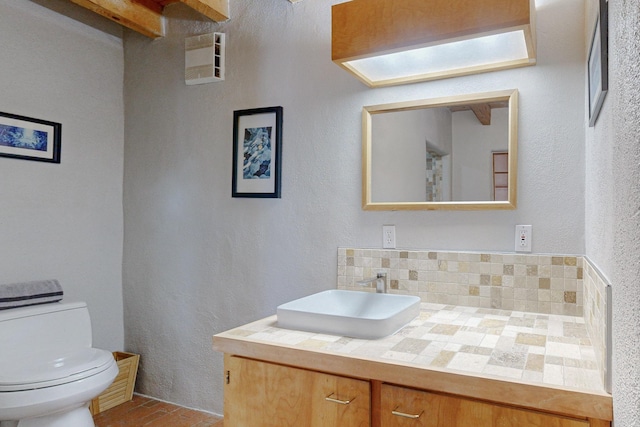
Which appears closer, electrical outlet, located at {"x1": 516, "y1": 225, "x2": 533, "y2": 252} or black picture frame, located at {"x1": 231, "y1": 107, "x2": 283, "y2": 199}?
electrical outlet, located at {"x1": 516, "y1": 225, "x2": 533, "y2": 252}

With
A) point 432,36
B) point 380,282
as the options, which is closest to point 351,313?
point 380,282

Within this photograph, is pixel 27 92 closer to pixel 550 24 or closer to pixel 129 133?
pixel 129 133

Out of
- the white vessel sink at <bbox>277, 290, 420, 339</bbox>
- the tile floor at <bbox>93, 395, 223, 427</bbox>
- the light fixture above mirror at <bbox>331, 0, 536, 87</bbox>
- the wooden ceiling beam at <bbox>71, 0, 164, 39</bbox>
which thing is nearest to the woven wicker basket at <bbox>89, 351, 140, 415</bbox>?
the tile floor at <bbox>93, 395, 223, 427</bbox>

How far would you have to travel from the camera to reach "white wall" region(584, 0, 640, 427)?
0.66 m

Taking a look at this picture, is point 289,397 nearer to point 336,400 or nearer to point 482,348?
point 336,400

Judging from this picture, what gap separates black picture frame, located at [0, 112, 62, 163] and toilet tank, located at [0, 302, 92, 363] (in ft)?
2.69

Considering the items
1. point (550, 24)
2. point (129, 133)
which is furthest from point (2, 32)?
point (550, 24)

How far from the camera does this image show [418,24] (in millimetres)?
1580

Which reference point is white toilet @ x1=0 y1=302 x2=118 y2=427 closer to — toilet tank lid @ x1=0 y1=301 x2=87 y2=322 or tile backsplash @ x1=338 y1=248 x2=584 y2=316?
toilet tank lid @ x1=0 y1=301 x2=87 y2=322

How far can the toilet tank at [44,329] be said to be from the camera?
212 cm

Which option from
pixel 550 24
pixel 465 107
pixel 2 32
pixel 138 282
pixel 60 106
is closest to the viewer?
pixel 550 24

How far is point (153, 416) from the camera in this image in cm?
259

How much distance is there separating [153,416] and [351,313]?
1449mm

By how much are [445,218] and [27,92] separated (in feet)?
7.58
